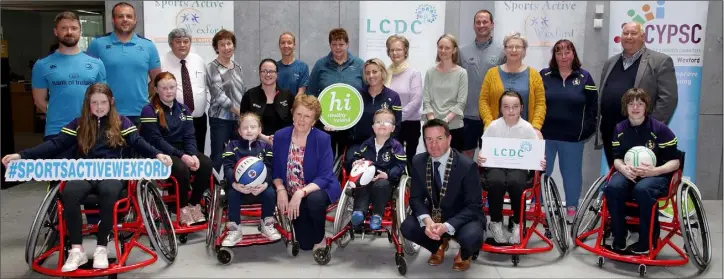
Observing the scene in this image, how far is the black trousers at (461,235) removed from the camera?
342 centimetres

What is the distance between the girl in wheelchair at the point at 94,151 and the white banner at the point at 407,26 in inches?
103

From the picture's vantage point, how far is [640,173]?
364cm

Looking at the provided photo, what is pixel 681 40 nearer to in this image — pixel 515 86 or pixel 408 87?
pixel 515 86

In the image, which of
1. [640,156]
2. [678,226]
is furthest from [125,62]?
[678,226]

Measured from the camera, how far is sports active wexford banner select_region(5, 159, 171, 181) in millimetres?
3281

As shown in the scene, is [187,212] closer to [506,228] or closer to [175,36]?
[175,36]

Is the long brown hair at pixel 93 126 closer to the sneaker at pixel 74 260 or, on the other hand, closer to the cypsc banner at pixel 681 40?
→ the sneaker at pixel 74 260

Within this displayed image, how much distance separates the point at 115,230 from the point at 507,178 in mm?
2342

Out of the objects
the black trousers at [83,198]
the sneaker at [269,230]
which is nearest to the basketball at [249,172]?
the sneaker at [269,230]

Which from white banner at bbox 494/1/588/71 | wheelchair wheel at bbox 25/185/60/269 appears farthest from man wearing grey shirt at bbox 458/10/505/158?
wheelchair wheel at bbox 25/185/60/269

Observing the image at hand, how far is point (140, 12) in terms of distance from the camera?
5801 mm

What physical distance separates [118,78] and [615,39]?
4.31 meters

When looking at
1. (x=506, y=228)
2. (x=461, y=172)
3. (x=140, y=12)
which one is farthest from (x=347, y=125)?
(x=140, y=12)

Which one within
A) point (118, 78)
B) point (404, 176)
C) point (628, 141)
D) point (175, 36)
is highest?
point (175, 36)
